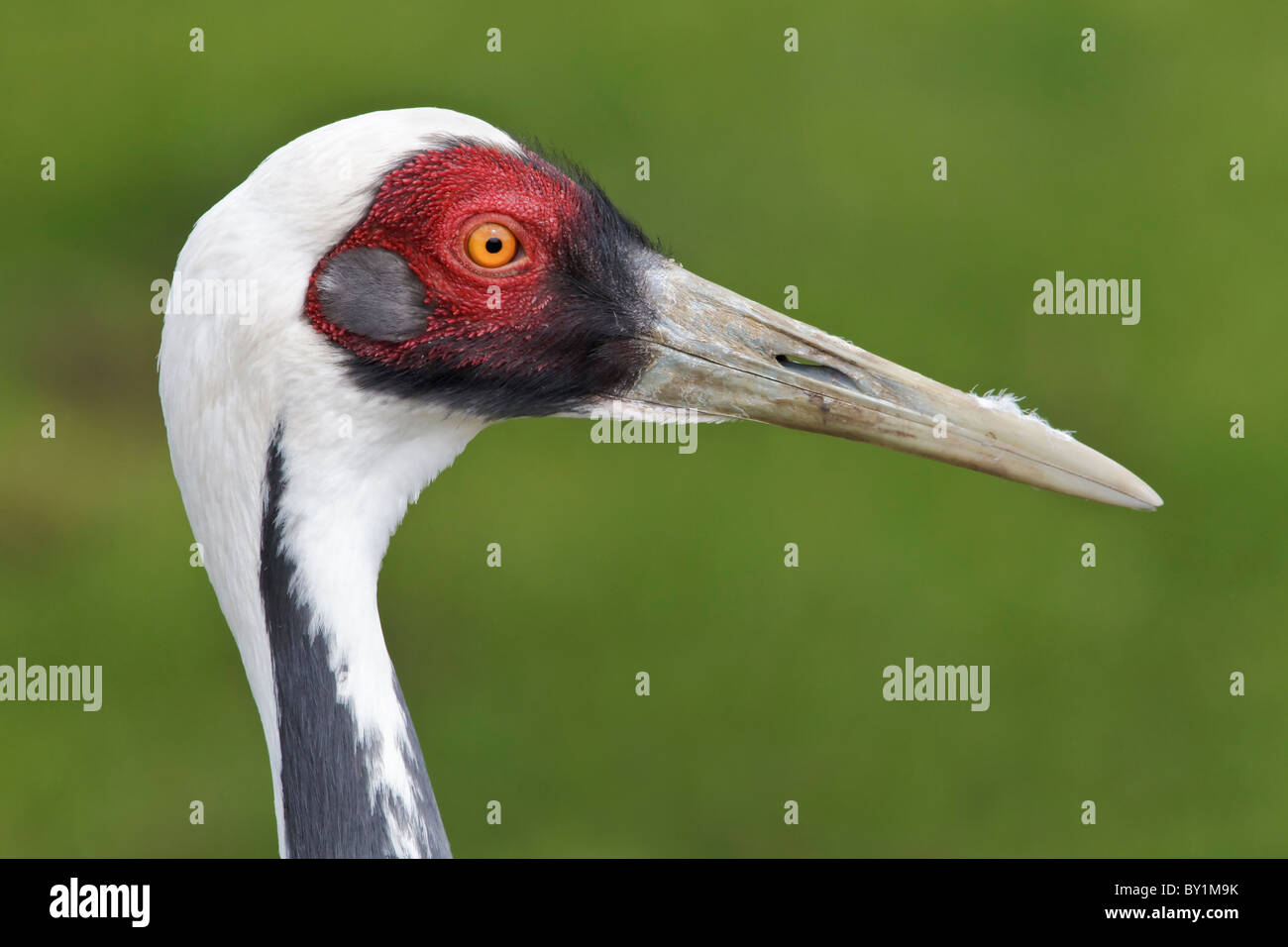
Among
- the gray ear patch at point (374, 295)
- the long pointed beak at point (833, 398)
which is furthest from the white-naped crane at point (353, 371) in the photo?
the long pointed beak at point (833, 398)

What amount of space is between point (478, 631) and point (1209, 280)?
497 centimetres

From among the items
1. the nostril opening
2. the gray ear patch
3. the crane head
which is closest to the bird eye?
the crane head

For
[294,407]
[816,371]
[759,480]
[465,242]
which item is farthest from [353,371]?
[759,480]

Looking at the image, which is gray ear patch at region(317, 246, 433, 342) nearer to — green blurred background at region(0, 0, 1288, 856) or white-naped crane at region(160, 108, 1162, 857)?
white-naped crane at region(160, 108, 1162, 857)

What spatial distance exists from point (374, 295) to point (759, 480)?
5148mm

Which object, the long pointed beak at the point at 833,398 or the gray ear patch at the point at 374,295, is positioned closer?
the gray ear patch at the point at 374,295

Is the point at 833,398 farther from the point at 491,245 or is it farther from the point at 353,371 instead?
the point at 353,371

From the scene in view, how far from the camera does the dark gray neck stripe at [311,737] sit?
360 centimetres

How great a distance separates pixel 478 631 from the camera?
26.5 ft

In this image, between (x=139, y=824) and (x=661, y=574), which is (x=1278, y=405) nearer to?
(x=661, y=574)

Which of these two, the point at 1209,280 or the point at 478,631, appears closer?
the point at 478,631

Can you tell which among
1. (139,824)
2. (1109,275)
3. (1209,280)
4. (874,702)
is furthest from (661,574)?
(1209,280)

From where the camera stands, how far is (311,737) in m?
3.61

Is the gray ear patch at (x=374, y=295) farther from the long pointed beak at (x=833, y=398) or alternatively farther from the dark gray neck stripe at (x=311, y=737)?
the long pointed beak at (x=833, y=398)
